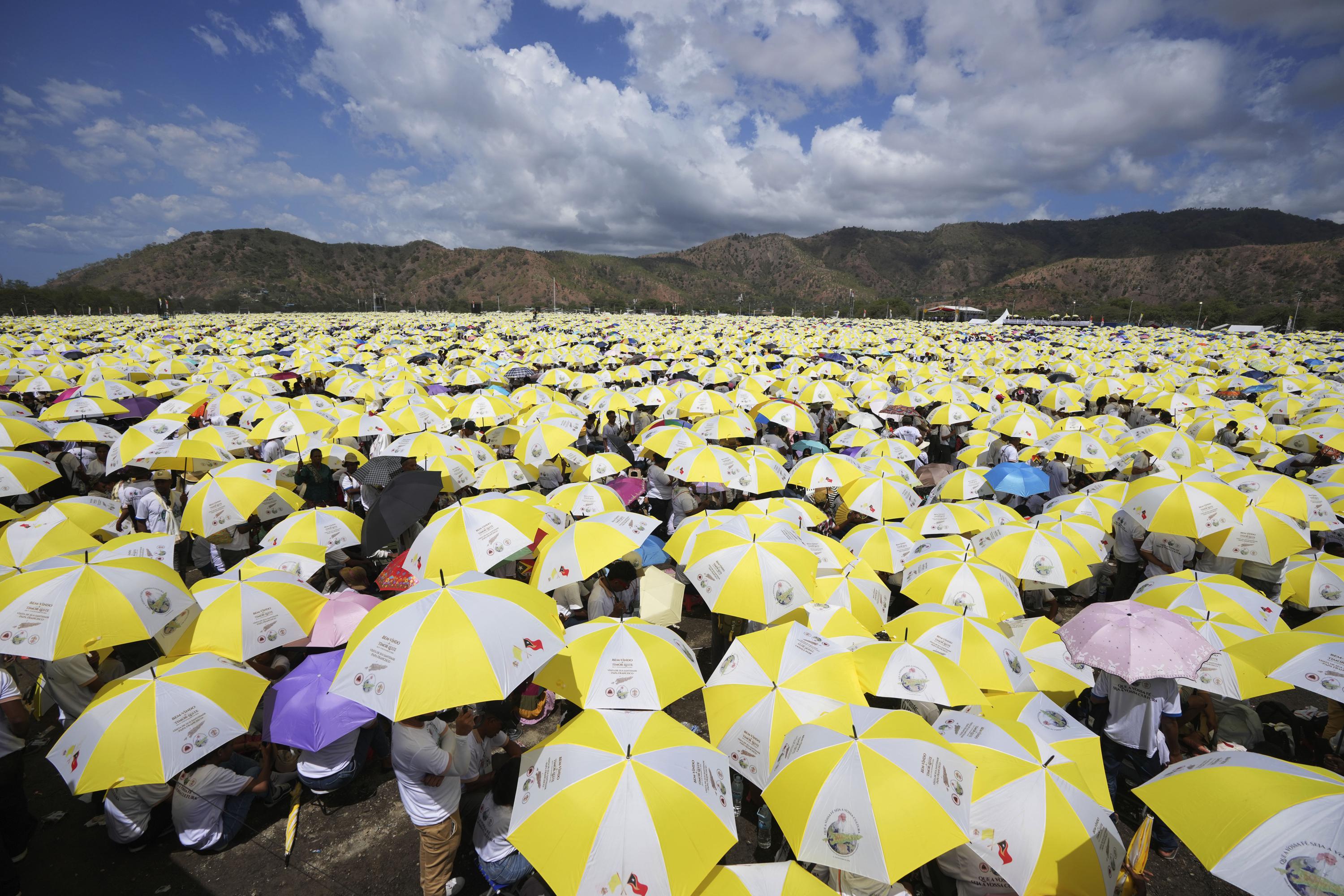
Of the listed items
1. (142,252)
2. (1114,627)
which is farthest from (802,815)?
(142,252)

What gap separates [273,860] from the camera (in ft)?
13.8

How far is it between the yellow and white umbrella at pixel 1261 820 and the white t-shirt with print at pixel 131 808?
601 cm

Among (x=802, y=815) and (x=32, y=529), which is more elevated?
(x=32, y=529)

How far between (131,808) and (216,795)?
1.67 ft

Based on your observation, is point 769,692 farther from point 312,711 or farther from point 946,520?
point 946,520

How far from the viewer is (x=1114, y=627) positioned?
4031mm

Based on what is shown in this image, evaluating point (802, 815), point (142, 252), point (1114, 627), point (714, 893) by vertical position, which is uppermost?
point (142, 252)

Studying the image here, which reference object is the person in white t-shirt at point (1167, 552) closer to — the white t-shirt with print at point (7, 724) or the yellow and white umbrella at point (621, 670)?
the yellow and white umbrella at point (621, 670)

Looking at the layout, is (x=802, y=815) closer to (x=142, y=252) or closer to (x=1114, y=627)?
(x=1114, y=627)

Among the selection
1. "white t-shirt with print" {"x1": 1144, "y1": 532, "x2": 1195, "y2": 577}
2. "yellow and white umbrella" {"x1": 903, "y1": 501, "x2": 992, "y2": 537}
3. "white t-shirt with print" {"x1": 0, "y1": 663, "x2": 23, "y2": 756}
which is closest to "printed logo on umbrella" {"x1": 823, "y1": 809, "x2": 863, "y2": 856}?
"yellow and white umbrella" {"x1": 903, "y1": 501, "x2": 992, "y2": 537}

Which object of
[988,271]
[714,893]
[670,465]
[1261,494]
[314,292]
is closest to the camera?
[714,893]

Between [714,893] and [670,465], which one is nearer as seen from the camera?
[714,893]

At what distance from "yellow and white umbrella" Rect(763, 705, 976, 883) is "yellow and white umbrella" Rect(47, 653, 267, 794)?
337 cm

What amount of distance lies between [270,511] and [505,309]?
110m
